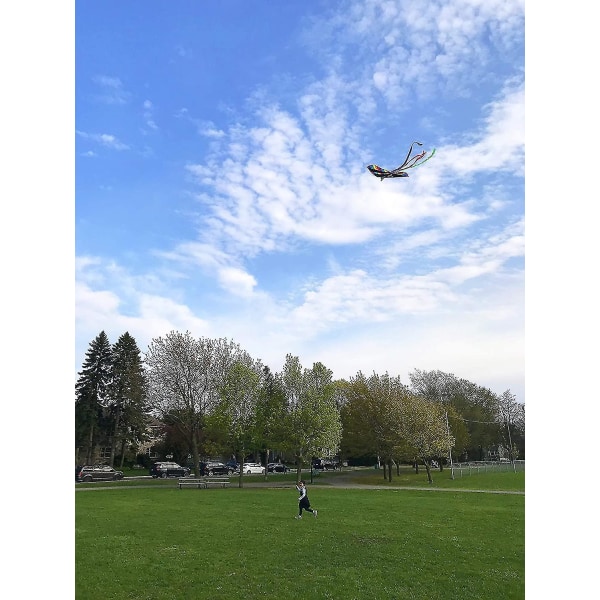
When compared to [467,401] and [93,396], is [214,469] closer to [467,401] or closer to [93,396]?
[93,396]

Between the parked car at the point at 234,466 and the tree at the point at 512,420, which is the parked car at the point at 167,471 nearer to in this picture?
the parked car at the point at 234,466

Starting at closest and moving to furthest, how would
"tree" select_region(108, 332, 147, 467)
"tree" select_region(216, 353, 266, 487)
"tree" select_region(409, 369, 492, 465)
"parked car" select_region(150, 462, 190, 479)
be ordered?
"tree" select_region(216, 353, 266, 487) → "parked car" select_region(150, 462, 190, 479) → "tree" select_region(108, 332, 147, 467) → "tree" select_region(409, 369, 492, 465)

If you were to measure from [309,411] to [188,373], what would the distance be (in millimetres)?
7873

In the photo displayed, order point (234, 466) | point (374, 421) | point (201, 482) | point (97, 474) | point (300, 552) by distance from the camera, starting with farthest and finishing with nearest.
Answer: point (234, 466) → point (374, 421) → point (97, 474) → point (201, 482) → point (300, 552)

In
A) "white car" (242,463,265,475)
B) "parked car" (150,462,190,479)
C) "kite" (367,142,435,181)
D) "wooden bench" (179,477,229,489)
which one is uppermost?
"kite" (367,142,435,181)

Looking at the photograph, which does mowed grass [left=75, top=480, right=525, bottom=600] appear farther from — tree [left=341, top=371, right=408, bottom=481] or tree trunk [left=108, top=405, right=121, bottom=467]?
tree trunk [left=108, top=405, right=121, bottom=467]

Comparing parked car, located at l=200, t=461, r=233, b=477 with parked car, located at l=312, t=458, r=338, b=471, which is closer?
parked car, located at l=200, t=461, r=233, b=477

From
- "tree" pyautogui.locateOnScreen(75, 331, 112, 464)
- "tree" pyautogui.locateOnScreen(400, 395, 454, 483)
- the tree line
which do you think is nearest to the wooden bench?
the tree line

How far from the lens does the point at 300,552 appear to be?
402 inches

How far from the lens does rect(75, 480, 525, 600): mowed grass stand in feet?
26.4

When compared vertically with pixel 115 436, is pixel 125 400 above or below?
above

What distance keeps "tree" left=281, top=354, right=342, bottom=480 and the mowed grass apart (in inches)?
417

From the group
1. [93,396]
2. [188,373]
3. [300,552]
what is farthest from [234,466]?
[300,552]
